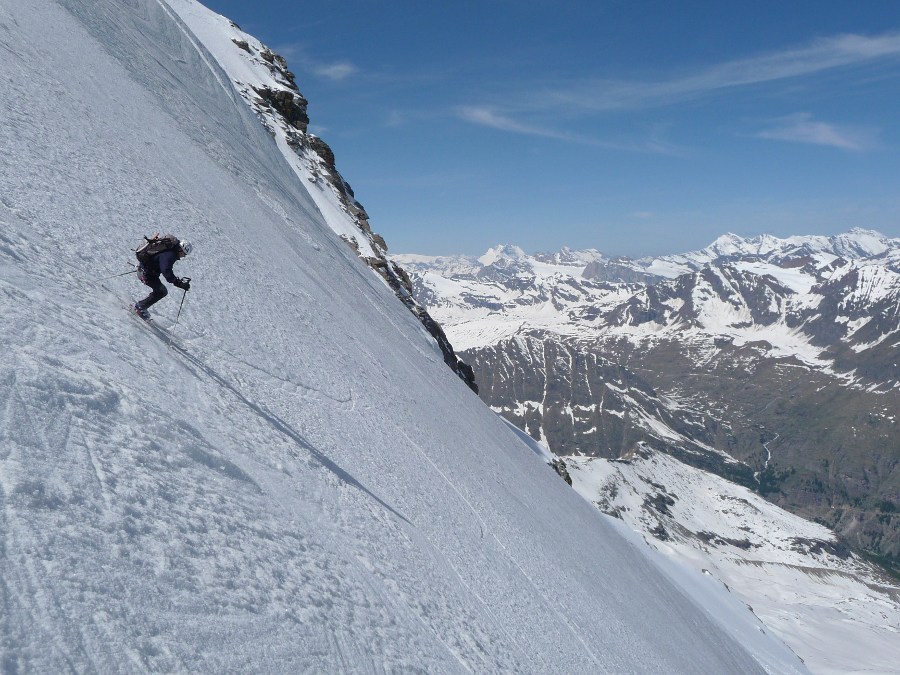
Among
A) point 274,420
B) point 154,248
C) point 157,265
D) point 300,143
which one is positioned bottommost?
point 274,420

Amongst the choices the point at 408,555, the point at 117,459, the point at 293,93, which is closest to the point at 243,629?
the point at 117,459

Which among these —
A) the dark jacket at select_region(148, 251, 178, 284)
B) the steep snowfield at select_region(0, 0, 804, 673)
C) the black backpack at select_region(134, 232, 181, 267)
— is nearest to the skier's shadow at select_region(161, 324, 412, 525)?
the steep snowfield at select_region(0, 0, 804, 673)

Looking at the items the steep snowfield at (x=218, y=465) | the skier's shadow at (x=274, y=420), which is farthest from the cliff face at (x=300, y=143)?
the skier's shadow at (x=274, y=420)

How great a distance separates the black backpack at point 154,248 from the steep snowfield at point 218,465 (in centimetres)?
72

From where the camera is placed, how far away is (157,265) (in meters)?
10.2

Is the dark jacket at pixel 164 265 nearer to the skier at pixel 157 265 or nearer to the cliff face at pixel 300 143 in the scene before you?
the skier at pixel 157 265

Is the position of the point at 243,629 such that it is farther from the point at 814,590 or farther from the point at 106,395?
the point at 814,590

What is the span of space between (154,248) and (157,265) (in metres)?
0.35

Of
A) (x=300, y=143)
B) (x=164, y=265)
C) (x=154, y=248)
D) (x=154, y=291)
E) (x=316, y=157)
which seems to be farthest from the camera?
(x=316, y=157)

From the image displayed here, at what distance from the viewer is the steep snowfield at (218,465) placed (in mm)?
5293

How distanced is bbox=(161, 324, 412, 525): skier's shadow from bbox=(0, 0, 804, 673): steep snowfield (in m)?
0.08

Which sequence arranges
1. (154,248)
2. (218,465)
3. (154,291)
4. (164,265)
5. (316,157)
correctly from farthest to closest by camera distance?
(316,157)
(154,248)
(164,265)
(154,291)
(218,465)

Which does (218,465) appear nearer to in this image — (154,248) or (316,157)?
(154,248)

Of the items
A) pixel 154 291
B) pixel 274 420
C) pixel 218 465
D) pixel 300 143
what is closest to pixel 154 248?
pixel 154 291
